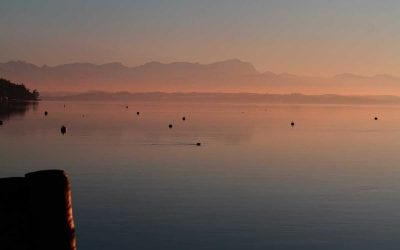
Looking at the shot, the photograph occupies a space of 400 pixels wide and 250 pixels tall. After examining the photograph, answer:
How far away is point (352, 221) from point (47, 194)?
85.3ft

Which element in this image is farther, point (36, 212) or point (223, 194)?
point (223, 194)

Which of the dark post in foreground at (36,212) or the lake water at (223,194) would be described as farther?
the lake water at (223,194)

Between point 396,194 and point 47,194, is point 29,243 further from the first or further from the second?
point 396,194

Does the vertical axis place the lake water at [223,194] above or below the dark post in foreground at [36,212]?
below

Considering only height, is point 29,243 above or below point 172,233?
above

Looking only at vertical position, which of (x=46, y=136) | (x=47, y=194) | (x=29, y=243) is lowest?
(x=46, y=136)

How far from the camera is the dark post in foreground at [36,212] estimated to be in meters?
5.52

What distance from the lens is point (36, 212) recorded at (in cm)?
553

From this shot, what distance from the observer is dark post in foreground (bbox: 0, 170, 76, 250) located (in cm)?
552

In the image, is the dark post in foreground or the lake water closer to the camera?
the dark post in foreground

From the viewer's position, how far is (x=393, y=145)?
83.7m

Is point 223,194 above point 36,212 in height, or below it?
below

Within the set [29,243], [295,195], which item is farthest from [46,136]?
[29,243]

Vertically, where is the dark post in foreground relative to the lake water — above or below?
above
